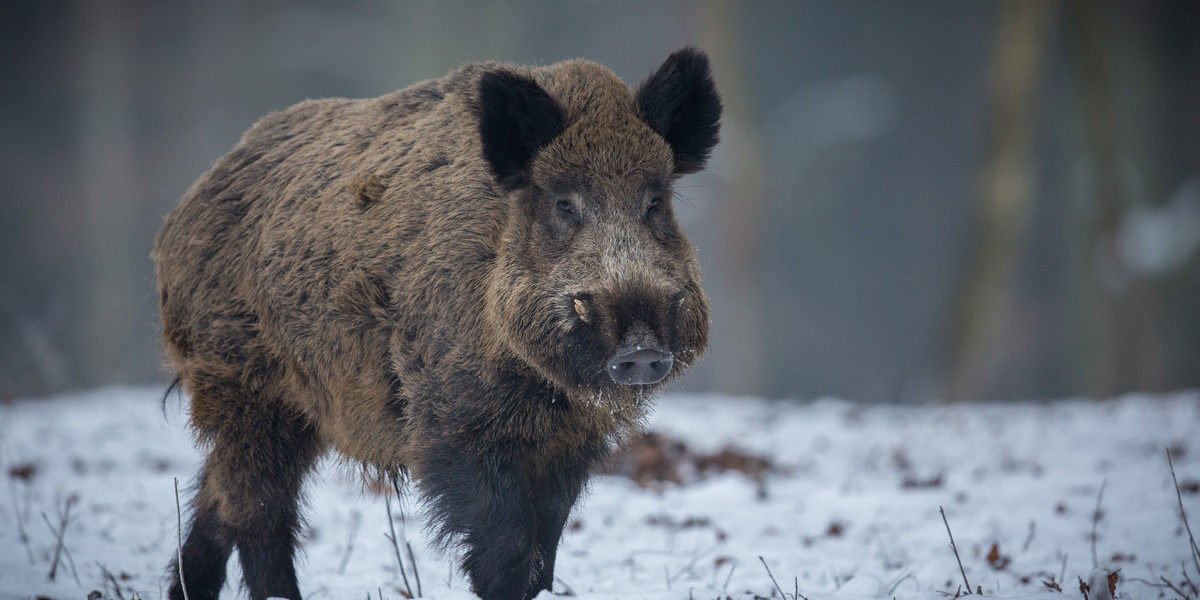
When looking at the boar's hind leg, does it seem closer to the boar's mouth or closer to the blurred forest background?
the boar's mouth

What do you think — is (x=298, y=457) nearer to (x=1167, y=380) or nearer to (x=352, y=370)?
(x=352, y=370)

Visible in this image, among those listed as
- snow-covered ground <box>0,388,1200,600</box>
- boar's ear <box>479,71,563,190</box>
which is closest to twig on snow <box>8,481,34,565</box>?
snow-covered ground <box>0,388,1200,600</box>

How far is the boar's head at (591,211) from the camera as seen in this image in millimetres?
3215

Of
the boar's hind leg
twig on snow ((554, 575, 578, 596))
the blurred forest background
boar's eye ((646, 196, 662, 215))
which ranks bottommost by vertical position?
twig on snow ((554, 575, 578, 596))

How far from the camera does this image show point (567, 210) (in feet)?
11.6

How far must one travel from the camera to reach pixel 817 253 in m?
20.7

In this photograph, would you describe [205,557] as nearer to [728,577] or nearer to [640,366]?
[728,577]

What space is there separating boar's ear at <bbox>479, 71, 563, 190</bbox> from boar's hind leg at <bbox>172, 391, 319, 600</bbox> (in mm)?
1644

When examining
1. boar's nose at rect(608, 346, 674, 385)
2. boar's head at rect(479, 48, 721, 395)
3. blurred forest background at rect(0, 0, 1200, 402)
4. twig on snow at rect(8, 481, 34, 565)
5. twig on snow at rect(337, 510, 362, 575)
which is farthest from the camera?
blurred forest background at rect(0, 0, 1200, 402)

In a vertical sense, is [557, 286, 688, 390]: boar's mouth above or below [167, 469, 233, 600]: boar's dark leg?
above

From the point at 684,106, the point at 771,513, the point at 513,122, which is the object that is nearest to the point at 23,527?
the point at 513,122

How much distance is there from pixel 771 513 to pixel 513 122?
130 inches

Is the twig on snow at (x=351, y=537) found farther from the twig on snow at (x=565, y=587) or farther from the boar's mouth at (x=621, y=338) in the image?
the boar's mouth at (x=621, y=338)

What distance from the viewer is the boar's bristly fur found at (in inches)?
133
